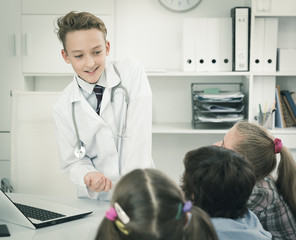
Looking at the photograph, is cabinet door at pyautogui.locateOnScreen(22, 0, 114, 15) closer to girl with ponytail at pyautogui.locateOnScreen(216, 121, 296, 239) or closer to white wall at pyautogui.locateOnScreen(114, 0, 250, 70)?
white wall at pyautogui.locateOnScreen(114, 0, 250, 70)

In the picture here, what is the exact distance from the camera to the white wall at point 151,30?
3012mm

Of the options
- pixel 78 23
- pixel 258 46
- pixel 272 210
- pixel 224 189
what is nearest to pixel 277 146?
pixel 272 210

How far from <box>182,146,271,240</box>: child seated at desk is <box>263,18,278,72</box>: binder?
1.64 m

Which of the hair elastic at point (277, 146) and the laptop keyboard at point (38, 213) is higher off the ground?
the hair elastic at point (277, 146)

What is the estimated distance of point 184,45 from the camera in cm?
281

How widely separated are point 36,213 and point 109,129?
0.43 meters

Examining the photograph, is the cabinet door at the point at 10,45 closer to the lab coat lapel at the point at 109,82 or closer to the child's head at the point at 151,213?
the lab coat lapel at the point at 109,82

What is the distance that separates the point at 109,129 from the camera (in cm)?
180

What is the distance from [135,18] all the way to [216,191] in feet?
6.64

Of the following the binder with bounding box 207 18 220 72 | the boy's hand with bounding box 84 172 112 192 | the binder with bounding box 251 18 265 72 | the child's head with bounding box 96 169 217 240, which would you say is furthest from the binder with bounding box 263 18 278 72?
the child's head with bounding box 96 169 217 240

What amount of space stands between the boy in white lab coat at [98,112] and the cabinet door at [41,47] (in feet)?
3.52

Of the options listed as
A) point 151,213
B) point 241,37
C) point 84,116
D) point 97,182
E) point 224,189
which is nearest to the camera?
point 151,213

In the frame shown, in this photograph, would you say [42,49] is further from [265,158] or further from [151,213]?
[151,213]

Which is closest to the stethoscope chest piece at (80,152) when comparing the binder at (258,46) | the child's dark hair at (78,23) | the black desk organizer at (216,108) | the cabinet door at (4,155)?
the child's dark hair at (78,23)
